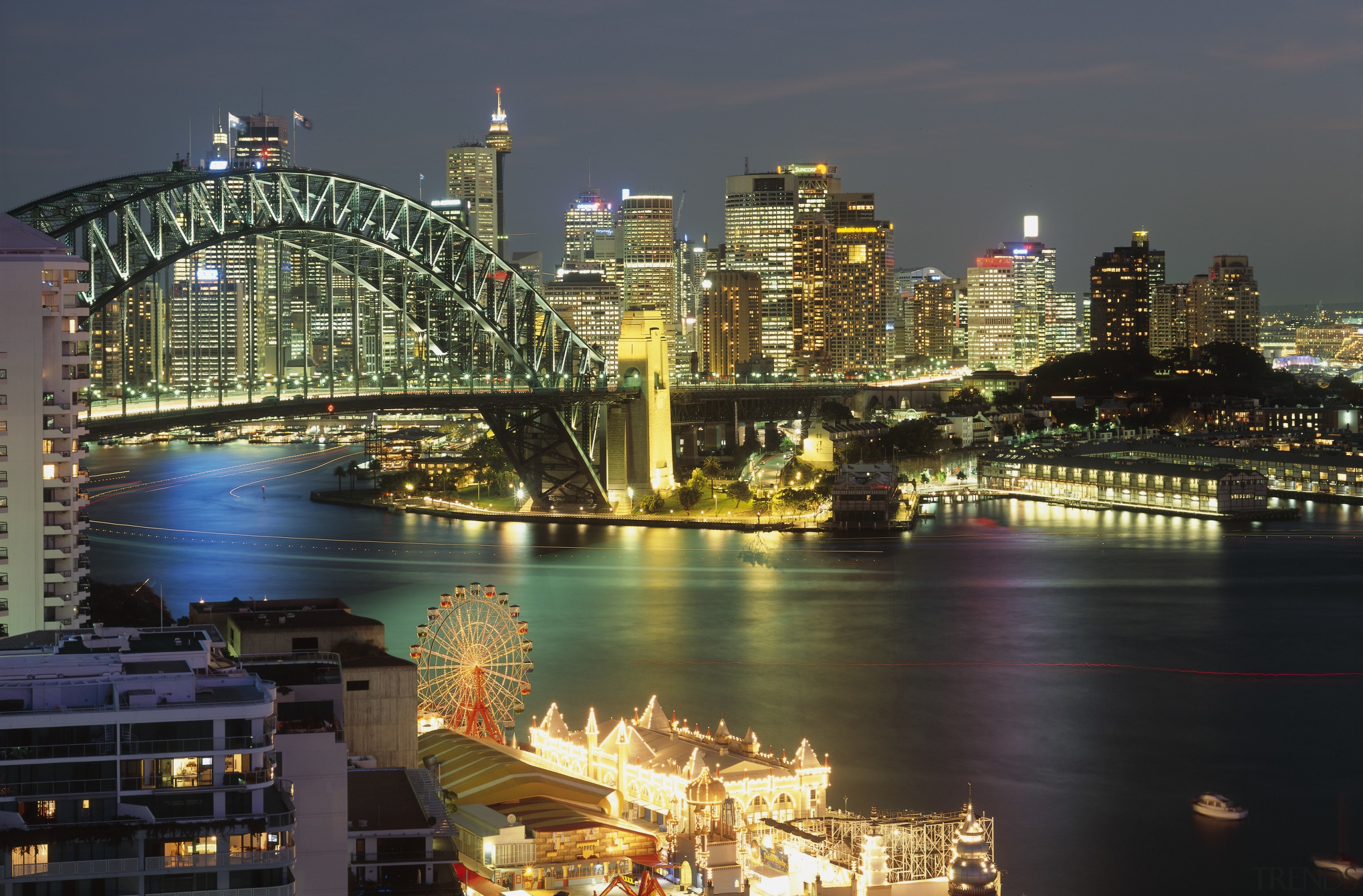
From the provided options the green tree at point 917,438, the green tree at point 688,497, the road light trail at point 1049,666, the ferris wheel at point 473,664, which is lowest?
the road light trail at point 1049,666

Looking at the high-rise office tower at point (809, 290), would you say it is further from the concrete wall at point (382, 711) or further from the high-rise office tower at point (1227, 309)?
the concrete wall at point (382, 711)

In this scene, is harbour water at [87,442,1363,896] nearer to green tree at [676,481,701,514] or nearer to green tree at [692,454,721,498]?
green tree at [676,481,701,514]

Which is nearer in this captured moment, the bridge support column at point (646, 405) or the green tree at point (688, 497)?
the green tree at point (688, 497)

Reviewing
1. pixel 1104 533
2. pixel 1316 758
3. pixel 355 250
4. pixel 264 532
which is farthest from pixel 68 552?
pixel 1104 533

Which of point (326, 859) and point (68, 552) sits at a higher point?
point (68, 552)

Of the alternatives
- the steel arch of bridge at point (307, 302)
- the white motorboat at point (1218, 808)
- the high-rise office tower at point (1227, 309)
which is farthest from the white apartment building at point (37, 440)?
the high-rise office tower at point (1227, 309)

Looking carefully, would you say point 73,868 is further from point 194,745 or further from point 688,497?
point 688,497

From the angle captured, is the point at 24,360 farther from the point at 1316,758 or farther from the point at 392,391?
the point at 392,391
